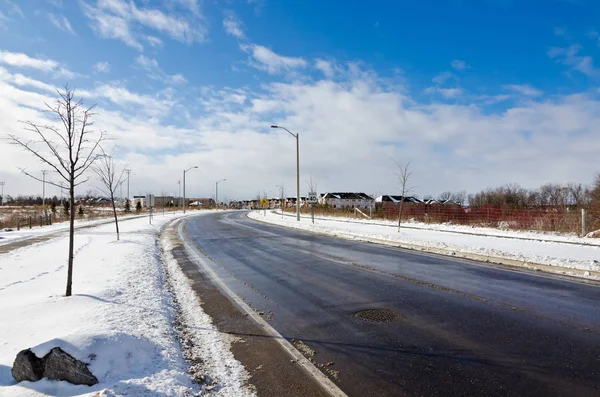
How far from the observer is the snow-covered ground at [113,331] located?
3592 millimetres

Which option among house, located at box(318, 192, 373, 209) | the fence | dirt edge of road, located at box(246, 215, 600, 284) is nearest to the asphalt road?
dirt edge of road, located at box(246, 215, 600, 284)

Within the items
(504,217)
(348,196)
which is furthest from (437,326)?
(348,196)

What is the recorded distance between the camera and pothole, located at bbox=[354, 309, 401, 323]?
5.73 meters

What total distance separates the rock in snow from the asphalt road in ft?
8.32

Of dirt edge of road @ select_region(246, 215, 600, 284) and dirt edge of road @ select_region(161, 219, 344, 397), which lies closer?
dirt edge of road @ select_region(161, 219, 344, 397)

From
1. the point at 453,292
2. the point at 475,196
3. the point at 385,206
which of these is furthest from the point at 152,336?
the point at 475,196

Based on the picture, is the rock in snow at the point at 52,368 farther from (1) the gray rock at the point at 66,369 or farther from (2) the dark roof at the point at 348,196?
(2) the dark roof at the point at 348,196

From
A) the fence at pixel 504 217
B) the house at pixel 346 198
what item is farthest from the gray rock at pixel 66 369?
the house at pixel 346 198

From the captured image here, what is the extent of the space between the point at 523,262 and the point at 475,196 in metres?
85.4

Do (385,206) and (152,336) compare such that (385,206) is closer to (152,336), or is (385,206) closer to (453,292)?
(453,292)

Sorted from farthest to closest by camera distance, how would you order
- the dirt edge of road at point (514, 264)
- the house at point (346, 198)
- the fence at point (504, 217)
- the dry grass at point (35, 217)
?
the house at point (346, 198) < the dry grass at point (35, 217) < the fence at point (504, 217) < the dirt edge of road at point (514, 264)

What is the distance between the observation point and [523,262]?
1094cm

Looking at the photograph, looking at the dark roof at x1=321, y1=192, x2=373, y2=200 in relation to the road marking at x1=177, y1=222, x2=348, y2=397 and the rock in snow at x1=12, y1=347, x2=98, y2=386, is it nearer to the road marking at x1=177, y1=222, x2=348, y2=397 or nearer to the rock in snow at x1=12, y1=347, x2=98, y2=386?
the road marking at x1=177, y1=222, x2=348, y2=397

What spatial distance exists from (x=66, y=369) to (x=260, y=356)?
2107mm
